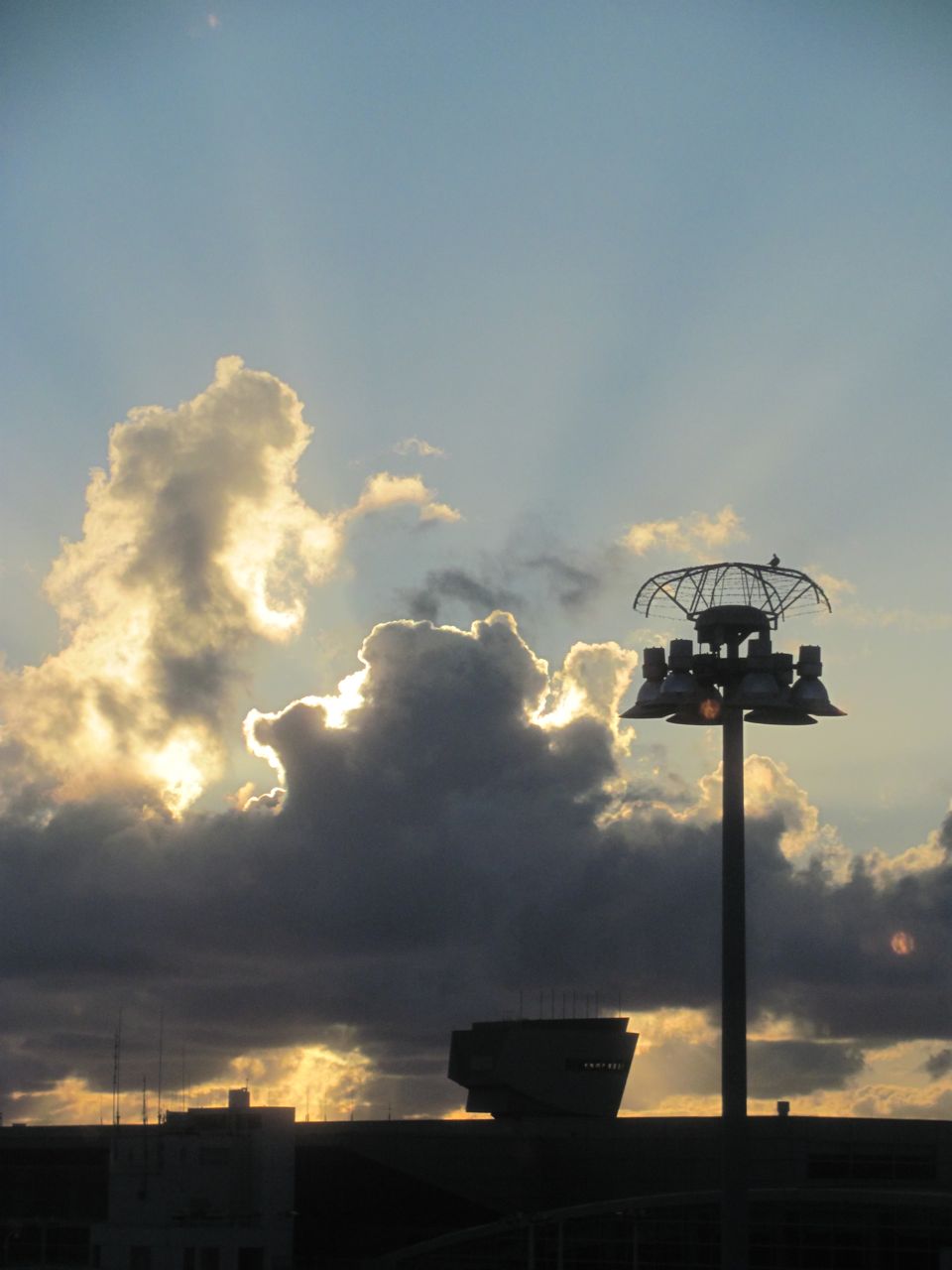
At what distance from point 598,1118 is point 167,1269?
4082cm

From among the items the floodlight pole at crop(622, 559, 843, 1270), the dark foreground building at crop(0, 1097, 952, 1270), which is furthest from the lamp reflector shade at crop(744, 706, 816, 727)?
the dark foreground building at crop(0, 1097, 952, 1270)

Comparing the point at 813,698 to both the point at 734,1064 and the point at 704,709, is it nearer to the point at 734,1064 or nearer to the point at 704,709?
the point at 704,709

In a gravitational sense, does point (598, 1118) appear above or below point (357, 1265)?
above

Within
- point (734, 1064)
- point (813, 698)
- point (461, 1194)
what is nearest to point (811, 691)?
point (813, 698)

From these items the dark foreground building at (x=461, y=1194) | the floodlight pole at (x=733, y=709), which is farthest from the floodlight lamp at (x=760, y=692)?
the dark foreground building at (x=461, y=1194)

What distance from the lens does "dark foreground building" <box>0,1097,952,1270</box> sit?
82.7 metres

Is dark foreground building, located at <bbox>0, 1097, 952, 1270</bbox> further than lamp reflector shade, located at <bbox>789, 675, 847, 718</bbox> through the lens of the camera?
Yes

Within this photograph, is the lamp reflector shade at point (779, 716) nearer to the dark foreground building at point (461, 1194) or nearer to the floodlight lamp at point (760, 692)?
the floodlight lamp at point (760, 692)

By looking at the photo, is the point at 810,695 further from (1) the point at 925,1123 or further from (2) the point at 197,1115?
(2) the point at 197,1115

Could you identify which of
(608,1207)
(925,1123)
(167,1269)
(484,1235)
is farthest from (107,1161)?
(925,1123)

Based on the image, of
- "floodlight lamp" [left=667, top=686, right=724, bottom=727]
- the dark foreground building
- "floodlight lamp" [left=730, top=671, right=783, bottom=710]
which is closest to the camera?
"floodlight lamp" [left=730, top=671, right=783, bottom=710]

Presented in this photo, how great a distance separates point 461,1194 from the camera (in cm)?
11750

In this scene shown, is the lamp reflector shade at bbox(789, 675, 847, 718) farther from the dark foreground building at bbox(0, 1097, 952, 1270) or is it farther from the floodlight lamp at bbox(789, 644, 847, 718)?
the dark foreground building at bbox(0, 1097, 952, 1270)

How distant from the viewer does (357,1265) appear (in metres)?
102
